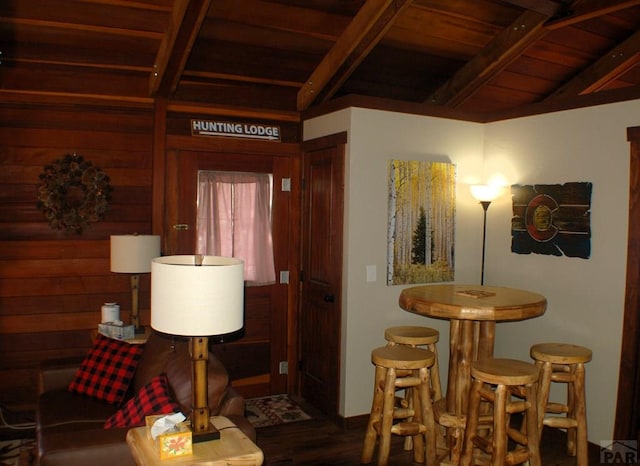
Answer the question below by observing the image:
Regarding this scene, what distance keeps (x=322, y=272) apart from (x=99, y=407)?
1866 mm

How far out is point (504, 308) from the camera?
10.2 ft

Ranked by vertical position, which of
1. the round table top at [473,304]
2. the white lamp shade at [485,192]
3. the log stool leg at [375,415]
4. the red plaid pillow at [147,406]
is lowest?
the log stool leg at [375,415]

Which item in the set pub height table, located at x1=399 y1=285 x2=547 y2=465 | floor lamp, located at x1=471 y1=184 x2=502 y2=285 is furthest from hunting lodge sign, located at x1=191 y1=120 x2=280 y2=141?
pub height table, located at x1=399 y1=285 x2=547 y2=465

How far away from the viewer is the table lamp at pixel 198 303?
201 centimetres

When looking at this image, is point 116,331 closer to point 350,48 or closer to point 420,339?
point 420,339

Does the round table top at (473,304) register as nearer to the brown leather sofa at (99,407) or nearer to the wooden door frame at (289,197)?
the brown leather sofa at (99,407)

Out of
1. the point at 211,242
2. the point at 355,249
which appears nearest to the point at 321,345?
the point at 355,249

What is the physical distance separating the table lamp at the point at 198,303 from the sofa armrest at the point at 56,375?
1.84 metres

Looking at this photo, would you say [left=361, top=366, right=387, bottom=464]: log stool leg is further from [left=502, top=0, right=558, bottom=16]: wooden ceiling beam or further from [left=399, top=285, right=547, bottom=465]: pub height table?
[left=502, top=0, right=558, bottom=16]: wooden ceiling beam

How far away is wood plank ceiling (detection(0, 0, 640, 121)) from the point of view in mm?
3666

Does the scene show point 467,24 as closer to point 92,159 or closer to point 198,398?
point 92,159

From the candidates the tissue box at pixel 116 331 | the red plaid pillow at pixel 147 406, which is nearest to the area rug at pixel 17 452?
the tissue box at pixel 116 331

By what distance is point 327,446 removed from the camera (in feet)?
12.2

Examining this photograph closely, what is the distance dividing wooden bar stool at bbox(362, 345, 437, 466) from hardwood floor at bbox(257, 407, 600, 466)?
0.18 m
